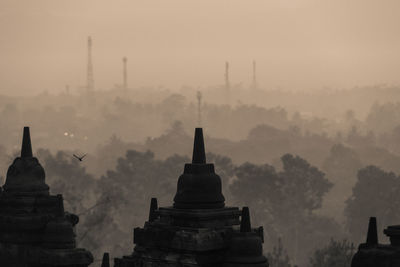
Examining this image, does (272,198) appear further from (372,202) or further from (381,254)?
(381,254)

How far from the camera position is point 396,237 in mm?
15531

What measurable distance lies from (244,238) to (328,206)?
136033 millimetres

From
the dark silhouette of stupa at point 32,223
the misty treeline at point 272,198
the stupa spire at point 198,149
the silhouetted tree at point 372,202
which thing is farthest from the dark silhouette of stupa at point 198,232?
the silhouetted tree at point 372,202

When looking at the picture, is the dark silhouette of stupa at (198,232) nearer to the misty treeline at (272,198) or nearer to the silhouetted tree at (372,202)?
the misty treeline at (272,198)

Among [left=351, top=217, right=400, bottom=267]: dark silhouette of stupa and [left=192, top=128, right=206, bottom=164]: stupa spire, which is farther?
[left=192, top=128, right=206, bottom=164]: stupa spire

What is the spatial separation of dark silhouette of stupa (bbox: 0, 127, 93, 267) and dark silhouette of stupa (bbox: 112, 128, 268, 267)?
166 cm

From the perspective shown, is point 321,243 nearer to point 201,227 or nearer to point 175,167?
point 175,167

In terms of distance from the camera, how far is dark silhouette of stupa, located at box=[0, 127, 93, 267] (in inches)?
744

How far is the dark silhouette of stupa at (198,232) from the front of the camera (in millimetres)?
16375

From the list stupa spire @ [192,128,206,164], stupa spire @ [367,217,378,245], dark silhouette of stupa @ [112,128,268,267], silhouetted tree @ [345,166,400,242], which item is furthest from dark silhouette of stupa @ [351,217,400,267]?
silhouetted tree @ [345,166,400,242]

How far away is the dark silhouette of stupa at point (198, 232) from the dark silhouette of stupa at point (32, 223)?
1.66m

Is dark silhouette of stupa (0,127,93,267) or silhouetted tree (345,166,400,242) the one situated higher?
dark silhouette of stupa (0,127,93,267)

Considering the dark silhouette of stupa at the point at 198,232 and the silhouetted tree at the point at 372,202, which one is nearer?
the dark silhouette of stupa at the point at 198,232

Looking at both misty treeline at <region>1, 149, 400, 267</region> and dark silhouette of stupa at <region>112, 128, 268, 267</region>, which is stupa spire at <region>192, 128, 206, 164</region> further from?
misty treeline at <region>1, 149, 400, 267</region>
